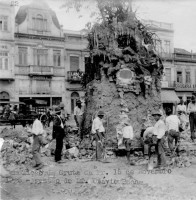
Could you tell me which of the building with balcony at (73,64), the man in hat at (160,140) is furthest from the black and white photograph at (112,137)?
the building with balcony at (73,64)

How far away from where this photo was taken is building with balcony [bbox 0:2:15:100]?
83.5ft

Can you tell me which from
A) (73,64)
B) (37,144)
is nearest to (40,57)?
(73,64)

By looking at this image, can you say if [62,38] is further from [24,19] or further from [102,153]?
[102,153]

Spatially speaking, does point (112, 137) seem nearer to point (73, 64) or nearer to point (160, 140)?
point (160, 140)

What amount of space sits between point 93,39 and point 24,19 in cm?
1732

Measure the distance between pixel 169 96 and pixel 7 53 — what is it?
17226 mm

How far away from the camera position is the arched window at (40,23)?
27228 millimetres

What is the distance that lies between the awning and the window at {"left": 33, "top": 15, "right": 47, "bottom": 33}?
13944mm

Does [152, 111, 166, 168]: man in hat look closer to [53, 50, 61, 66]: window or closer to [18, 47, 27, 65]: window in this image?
[18, 47, 27, 65]: window

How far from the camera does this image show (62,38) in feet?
92.1

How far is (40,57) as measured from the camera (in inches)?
1079

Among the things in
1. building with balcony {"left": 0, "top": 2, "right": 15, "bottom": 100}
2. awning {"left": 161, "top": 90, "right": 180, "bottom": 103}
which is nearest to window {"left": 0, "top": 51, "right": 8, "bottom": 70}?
building with balcony {"left": 0, "top": 2, "right": 15, "bottom": 100}

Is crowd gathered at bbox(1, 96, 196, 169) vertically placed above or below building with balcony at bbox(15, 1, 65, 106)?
below

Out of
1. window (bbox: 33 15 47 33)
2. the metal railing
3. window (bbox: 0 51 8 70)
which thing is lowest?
the metal railing
